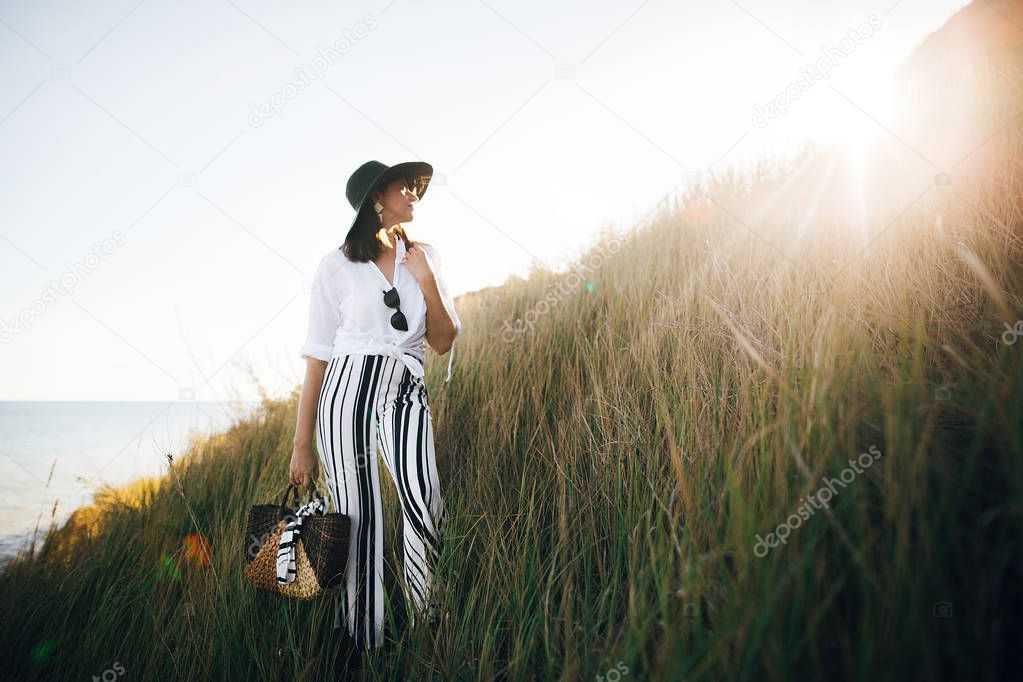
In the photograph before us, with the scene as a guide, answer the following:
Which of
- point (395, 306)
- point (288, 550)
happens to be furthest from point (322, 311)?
point (288, 550)

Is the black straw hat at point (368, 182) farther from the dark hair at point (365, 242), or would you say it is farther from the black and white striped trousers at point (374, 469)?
the black and white striped trousers at point (374, 469)

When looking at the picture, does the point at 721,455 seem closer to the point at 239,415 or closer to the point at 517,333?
the point at 517,333

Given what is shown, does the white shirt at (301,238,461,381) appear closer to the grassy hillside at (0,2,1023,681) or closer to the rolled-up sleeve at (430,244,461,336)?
the rolled-up sleeve at (430,244,461,336)

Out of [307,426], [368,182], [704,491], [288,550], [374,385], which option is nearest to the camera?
[704,491]

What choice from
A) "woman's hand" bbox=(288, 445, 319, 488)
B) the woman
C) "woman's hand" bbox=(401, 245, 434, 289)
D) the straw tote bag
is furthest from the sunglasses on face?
the straw tote bag

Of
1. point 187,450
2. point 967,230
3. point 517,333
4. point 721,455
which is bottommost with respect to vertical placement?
point 721,455

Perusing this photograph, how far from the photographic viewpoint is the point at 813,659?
0.88 meters

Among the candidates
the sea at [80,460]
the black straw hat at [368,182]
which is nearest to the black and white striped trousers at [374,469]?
the black straw hat at [368,182]

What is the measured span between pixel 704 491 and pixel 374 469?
136 cm

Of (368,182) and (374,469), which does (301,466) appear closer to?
(374,469)

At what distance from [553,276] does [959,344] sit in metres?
3.68

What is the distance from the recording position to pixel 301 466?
217 cm

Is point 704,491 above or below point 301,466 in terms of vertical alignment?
below

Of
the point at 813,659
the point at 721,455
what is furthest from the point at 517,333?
the point at 813,659
